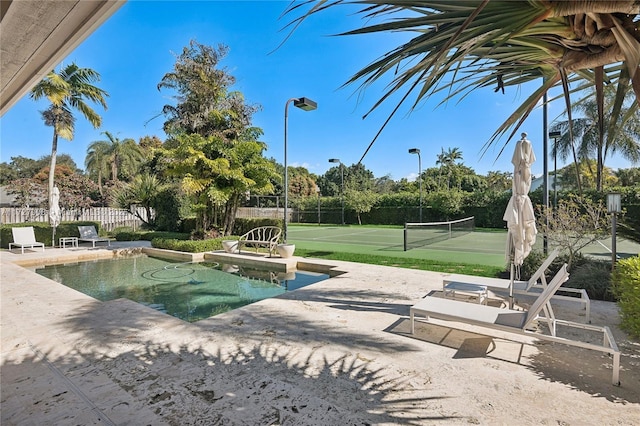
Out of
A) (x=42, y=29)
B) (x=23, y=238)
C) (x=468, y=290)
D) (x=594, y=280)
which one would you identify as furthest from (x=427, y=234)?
(x=23, y=238)

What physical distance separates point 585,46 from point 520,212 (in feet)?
9.70

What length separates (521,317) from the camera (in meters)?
3.94

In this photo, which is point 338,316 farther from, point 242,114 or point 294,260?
point 242,114

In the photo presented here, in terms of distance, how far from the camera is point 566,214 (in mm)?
7535

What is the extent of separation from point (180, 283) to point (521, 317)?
312 inches

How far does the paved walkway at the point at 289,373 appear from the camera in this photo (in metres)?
2.75

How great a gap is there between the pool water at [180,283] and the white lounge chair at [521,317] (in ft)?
14.1

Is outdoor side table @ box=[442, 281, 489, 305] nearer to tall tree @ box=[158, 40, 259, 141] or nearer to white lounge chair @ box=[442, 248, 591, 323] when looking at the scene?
white lounge chair @ box=[442, 248, 591, 323]

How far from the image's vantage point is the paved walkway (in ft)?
9.01

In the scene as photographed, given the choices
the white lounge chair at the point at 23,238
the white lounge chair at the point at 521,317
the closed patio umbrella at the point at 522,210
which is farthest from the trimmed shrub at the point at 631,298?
the white lounge chair at the point at 23,238

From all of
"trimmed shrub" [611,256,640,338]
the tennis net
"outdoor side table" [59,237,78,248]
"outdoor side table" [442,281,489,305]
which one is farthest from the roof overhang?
"outdoor side table" [59,237,78,248]

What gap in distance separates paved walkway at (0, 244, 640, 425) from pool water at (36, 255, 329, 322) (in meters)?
1.53

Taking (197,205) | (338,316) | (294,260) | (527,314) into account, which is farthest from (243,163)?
(527,314)

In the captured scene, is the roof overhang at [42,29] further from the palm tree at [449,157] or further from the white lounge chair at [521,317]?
the palm tree at [449,157]
